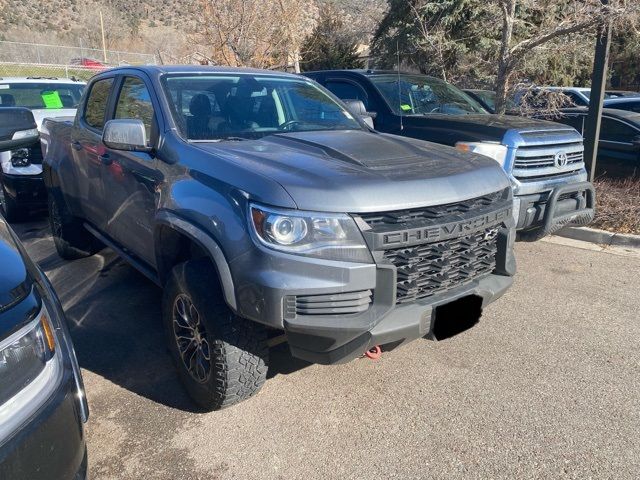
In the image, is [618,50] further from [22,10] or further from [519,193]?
[22,10]

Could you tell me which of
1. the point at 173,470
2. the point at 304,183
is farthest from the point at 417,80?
the point at 173,470

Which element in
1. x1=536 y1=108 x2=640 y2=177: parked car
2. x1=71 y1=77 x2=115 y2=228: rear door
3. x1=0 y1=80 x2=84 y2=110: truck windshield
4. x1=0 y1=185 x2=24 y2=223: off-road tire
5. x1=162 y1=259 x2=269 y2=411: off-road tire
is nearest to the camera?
x1=162 y1=259 x2=269 y2=411: off-road tire

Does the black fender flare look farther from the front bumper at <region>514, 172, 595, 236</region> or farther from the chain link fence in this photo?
the chain link fence

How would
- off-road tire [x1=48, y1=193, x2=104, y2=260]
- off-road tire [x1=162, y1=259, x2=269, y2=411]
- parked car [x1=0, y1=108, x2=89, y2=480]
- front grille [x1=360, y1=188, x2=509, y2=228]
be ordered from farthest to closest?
off-road tire [x1=48, y1=193, x2=104, y2=260] < off-road tire [x1=162, y1=259, x2=269, y2=411] < front grille [x1=360, y1=188, x2=509, y2=228] < parked car [x1=0, y1=108, x2=89, y2=480]

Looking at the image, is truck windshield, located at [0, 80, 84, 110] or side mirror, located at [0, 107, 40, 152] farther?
truck windshield, located at [0, 80, 84, 110]

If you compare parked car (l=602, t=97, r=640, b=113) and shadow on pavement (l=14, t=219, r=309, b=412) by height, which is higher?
parked car (l=602, t=97, r=640, b=113)

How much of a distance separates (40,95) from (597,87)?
7.86 meters

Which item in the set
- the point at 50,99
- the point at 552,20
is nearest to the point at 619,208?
the point at 552,20

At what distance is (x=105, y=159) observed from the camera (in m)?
4.03

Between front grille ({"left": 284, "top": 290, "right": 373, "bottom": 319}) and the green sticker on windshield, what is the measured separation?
751 centimetres

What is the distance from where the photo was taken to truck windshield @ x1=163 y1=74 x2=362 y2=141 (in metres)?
3.43

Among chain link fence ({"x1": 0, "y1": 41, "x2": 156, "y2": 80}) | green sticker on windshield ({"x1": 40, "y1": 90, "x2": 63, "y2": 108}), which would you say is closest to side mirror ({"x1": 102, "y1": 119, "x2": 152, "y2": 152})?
green sticker on windshield ({"x1": 40, "y1": 90, "x2": 63, "y2": 108})

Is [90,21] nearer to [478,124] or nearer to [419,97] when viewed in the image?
[419,97]

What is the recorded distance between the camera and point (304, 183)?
2.52 metres
